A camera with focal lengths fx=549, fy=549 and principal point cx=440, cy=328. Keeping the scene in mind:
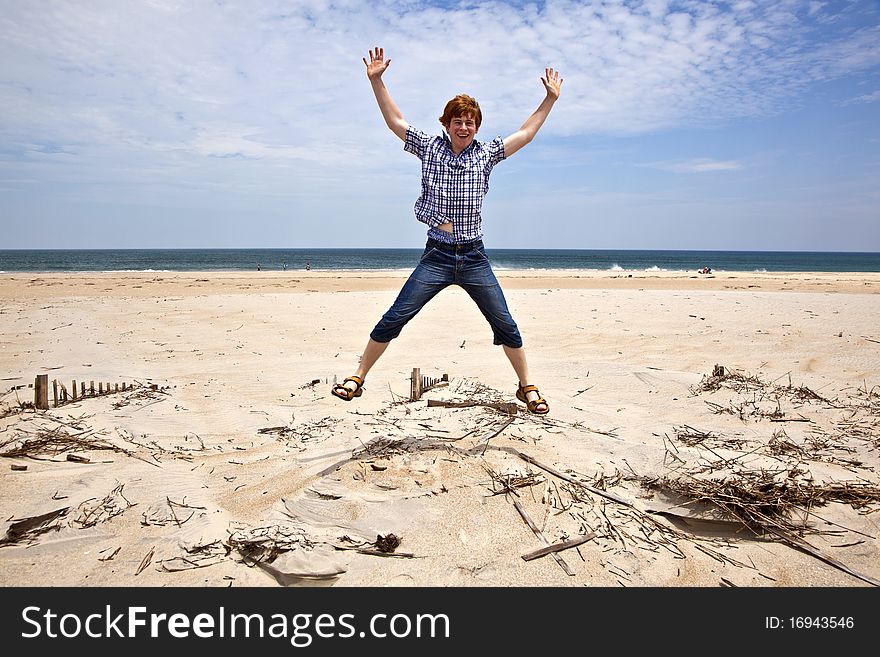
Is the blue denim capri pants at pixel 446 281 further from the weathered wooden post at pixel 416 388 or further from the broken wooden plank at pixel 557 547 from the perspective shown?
the broken wooden plank at pixel 557 547

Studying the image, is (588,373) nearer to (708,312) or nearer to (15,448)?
(15,448)

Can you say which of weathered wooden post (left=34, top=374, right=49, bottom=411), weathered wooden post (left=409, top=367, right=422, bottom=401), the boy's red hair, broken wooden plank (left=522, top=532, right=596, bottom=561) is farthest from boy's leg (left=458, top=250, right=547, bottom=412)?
weathered wooden post (left=34, top=374, right=49, bottom=411)

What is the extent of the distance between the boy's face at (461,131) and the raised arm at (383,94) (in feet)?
1.06

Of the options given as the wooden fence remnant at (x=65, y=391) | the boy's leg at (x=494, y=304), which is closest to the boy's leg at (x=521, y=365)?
the boy's leg at (x=494, y=304)

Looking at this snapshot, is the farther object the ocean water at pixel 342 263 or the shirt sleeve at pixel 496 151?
the ocean water at pixel 342 263

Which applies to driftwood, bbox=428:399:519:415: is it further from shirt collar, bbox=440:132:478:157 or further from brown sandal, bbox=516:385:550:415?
shirt collar, bbox=440:132:478:157

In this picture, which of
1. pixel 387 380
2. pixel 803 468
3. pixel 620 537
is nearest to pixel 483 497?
pixel 620 537

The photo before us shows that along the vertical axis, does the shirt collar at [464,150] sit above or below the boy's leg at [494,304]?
above

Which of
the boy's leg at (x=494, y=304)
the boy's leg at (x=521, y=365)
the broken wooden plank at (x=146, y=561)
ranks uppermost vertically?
the boy's leg at (x=494, y=304)

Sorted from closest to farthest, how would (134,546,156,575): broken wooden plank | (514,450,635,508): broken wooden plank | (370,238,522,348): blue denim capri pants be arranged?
(134,546,156,575): broken wooden plank
(514,450,635,508): broken wooden plank
(370,238,522,348): blue denim capri pants

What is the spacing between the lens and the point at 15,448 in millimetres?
3801

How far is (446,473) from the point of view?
11.1 ft

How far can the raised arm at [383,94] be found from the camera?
3717mm

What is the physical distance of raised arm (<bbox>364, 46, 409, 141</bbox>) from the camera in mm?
3717
